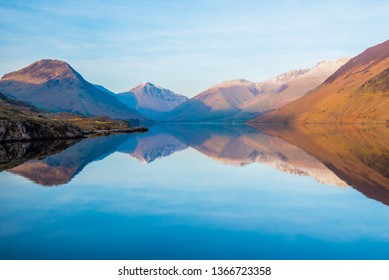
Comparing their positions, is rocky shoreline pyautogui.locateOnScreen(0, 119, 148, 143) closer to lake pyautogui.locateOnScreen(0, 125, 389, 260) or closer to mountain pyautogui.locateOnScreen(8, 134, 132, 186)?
mountain pyautogui.locateOnScreen(8, 134, 132, 186)

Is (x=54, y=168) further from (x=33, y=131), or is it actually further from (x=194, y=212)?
(x=33, y=131)

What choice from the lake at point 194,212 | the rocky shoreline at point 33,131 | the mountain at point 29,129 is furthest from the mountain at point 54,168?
the mountain at point 29,129

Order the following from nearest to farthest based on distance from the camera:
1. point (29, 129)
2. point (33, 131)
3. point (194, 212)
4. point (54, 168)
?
point (194, 212)
point (54, 168)
point (29, 129)
point (33, 131)

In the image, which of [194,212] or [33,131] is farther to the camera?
[33,131]

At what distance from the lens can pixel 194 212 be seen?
33.3 m

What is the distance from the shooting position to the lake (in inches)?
930

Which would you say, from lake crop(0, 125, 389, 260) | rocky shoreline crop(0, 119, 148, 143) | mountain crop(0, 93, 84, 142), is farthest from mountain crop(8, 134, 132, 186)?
mountain crop(0, 93, 84, 142)

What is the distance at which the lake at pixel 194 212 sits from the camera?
23625 millimetres

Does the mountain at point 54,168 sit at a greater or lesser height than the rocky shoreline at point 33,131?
lesser

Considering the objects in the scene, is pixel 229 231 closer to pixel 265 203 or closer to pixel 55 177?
pixel 265 203

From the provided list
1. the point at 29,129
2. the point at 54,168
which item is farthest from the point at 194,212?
the point at 29,129

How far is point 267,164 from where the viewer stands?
69375mm

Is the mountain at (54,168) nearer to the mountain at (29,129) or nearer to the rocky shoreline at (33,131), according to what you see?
the rocky shoreline at (33,131)

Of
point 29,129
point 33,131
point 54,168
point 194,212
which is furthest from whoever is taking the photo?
point 33,131
